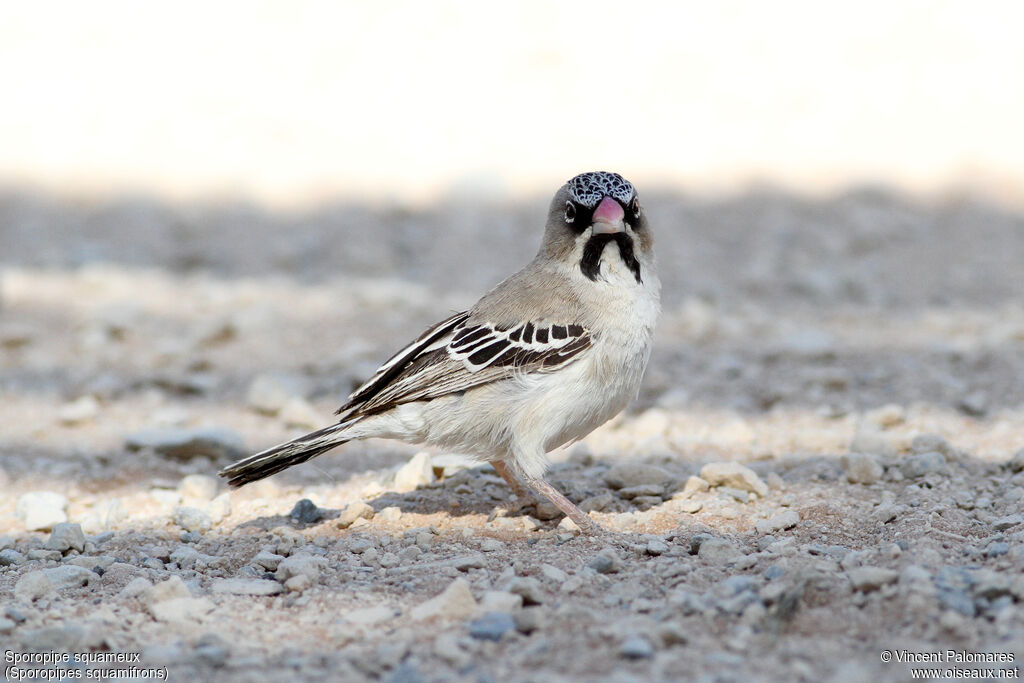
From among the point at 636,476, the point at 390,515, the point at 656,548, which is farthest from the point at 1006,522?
the point at 390,515

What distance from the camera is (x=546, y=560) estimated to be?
4.92 m

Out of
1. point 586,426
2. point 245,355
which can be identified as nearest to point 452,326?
point 586,426

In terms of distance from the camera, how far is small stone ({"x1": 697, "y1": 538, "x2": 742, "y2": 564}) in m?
4.76

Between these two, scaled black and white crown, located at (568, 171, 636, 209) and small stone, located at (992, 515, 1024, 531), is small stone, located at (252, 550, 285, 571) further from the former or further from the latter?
small stone, located at (992, 515, 1024, 531)

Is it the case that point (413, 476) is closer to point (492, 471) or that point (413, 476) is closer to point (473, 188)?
point (492, 471)

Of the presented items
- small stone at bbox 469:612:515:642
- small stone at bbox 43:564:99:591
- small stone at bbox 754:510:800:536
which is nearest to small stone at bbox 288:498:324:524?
small stone at bbox 43:564:99:591

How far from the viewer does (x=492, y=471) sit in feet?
22.6

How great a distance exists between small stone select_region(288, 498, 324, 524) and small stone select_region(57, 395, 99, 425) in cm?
285

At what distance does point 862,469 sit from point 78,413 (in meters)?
5.37

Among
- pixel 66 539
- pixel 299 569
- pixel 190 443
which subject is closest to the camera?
pixel 299 569

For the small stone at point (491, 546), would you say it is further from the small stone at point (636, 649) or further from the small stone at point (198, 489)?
the small stone at point (198, 489)

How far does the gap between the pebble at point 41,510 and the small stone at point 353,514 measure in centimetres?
148

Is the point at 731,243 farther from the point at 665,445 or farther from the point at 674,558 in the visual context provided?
the point at 674,558

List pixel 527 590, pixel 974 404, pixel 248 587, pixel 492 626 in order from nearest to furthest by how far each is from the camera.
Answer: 1. pixel 492 626
2. pixel 527 590
3. pixel 248 587
4. pixel 974 404
